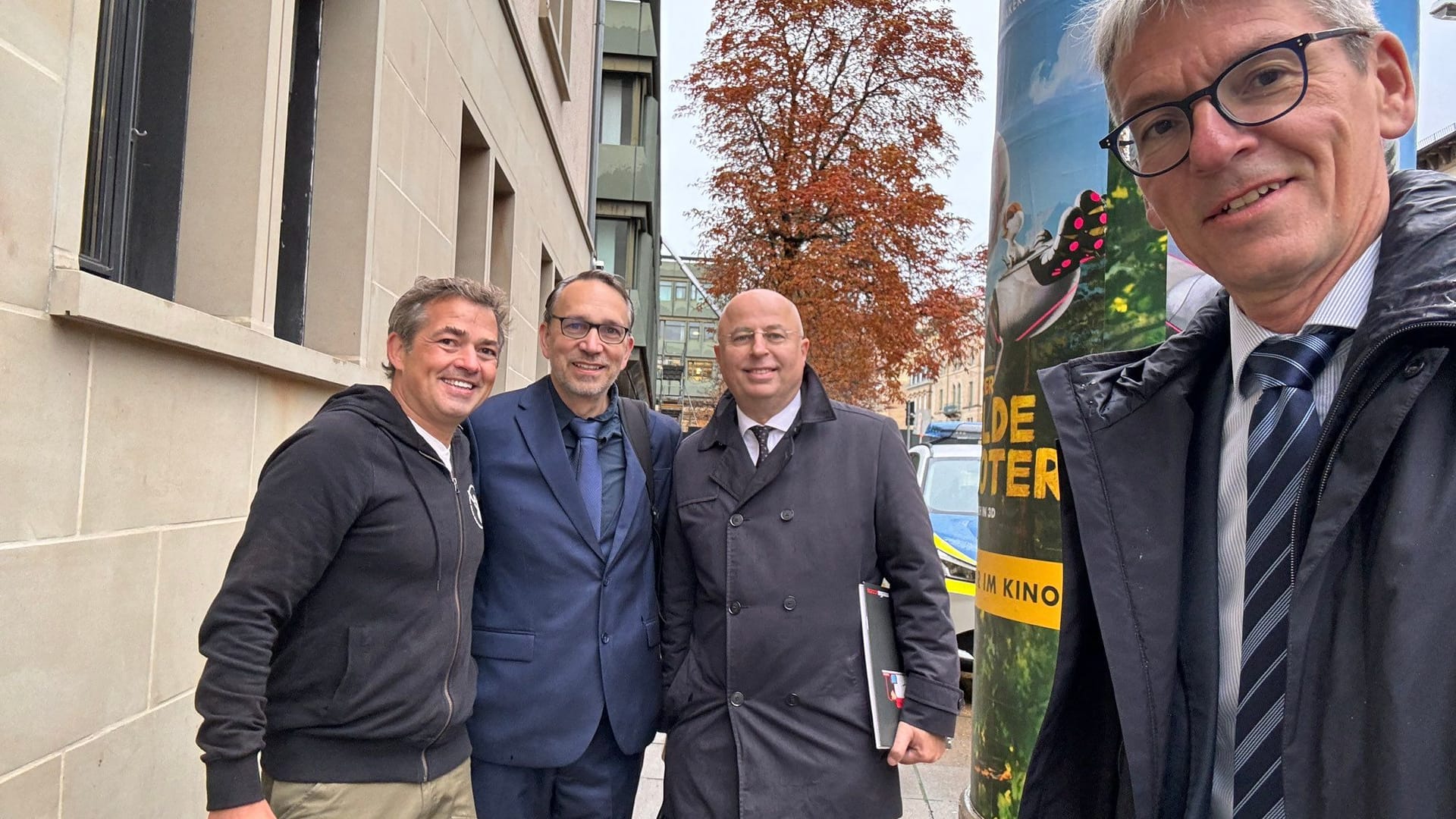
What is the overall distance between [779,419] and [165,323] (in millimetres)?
1747

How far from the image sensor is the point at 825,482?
8.95ft

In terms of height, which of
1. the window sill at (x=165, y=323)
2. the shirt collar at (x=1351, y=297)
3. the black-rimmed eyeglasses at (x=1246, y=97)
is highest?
the black-rimmed eyeglasses at (x=1246, y=97)

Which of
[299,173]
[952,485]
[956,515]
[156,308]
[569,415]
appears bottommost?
[956,515]

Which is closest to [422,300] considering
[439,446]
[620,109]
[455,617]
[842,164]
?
[439,446]

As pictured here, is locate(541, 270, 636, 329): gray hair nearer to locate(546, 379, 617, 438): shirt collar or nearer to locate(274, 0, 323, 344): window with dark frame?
locate(546, 379, 617, 438): shirt collar

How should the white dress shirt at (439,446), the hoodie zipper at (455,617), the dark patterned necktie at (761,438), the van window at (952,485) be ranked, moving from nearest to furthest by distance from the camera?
the hoodie zipper at (455,617) < the white dress shirt at (439,446) < the dark patterned necktie at (761,438) < the van window at (952,485)

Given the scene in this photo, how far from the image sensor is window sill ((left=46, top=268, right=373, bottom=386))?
2096 millimetres

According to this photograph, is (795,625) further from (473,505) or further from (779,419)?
(473,505)

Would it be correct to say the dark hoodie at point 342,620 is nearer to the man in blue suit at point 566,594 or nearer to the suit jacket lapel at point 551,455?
the man in blue suit at point 566,594

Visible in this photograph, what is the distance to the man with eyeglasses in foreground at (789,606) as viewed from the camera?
8.43ft

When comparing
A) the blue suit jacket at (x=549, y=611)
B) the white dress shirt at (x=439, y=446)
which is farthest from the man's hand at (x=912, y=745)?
the white dress shirt at (x=439, y=446)

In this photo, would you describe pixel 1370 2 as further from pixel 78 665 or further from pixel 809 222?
pixel 809 222

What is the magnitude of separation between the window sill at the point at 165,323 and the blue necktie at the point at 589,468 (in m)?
1.10

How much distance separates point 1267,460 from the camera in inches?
49.4
